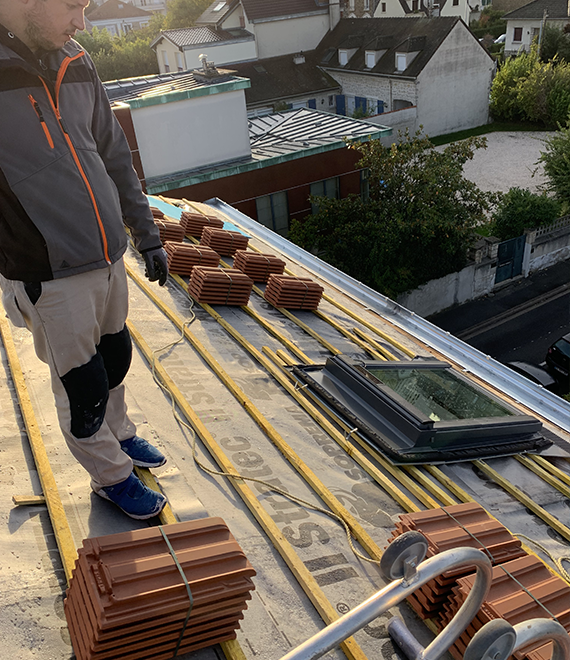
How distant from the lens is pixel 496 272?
21.8 metres

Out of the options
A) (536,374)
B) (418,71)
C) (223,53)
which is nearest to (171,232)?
(536,374)

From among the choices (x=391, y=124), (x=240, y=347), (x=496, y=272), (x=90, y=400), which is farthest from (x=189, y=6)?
(x=90, y=400)

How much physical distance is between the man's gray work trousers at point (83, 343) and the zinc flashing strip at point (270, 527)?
1.18 m

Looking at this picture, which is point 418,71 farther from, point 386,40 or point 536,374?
point 536,374

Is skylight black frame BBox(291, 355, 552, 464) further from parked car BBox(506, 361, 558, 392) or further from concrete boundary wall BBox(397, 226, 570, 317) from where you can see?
concrete boundary wall BBox(397, 226, 570, 317)

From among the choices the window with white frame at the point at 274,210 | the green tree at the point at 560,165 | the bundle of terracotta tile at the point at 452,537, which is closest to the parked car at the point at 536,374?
the window with white frame at the point at 274,210

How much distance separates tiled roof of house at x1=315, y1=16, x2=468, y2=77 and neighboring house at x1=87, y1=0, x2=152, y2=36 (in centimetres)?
6325

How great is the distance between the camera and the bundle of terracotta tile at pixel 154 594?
3.20 m

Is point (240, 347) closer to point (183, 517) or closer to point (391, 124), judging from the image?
point (183, 517)

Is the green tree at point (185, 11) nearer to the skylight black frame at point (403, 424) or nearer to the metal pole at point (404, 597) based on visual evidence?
the skylight black frame at point (403, 424)

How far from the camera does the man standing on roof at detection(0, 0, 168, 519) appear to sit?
320 cm

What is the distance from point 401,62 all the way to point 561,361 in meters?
27.6

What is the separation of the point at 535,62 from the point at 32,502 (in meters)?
41.5

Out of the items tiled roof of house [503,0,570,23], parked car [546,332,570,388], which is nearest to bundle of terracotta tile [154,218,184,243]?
parked car [546,332,570,388]
